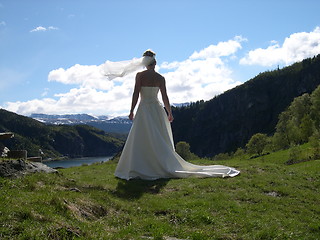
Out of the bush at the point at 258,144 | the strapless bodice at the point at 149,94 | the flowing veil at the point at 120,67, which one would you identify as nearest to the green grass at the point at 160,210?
the strapless bodice at the point at 149,94

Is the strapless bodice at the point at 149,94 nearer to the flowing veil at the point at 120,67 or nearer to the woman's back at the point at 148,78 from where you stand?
the woman's back at the point at 148,78

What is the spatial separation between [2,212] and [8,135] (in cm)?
504

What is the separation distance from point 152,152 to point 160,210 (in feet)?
16.5

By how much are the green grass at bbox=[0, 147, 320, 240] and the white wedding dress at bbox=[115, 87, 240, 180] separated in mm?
1327

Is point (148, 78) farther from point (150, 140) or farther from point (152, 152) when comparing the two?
point (152, 152)

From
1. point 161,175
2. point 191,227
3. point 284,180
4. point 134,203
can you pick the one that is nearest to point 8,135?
point 134,203

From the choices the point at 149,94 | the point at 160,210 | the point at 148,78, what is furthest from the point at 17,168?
the point at 148,78

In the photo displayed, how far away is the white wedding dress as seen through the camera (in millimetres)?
12891

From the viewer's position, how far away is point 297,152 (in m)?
34.1

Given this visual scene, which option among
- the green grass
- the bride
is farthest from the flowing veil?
the green grass

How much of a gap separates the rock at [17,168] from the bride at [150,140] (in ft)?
12.3

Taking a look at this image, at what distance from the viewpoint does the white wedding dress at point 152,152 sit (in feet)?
42.3

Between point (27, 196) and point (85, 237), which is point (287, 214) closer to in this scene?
point (85, 237)

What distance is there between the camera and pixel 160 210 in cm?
821
